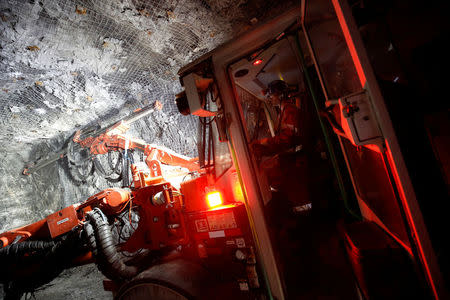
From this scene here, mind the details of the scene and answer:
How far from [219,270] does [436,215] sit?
5.77 ft

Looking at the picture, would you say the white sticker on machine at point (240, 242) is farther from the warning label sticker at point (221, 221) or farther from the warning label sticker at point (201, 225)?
the warning label sticker at point (201, 225)

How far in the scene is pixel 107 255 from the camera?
2115 millimetres

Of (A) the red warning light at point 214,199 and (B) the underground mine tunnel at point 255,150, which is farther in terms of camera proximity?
(A) the red warning light at point 214,199

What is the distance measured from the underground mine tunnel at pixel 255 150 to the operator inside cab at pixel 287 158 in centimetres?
3

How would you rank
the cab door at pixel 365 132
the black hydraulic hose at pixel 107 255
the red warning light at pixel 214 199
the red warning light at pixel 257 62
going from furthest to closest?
the red warning light at pixel 257 62 < the black hydraulic hose at pixel 107 255 < the red warning light at pixel 214 199 < the cab door at pixel 365 132

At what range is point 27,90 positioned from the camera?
14.3ft

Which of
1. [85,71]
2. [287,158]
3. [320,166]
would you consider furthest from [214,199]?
[85,71]

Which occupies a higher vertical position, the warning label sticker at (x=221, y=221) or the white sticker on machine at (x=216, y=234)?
the warning label sticker at (x=221, y=221)

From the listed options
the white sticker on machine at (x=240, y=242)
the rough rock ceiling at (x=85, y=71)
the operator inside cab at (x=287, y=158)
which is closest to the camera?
the white sticker on machine at (x=240, y=242)

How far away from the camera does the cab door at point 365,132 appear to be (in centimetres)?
84

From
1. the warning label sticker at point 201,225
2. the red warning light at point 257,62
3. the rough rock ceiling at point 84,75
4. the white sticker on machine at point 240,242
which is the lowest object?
the white sticker on machine at point 240,242

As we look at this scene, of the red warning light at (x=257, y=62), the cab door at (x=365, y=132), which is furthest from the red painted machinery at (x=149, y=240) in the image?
the red warning light at (x=257, y=62)

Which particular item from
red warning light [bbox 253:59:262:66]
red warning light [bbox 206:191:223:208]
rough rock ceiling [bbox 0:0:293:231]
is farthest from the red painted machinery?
rough rock ceiling [bbox 0:0:293:231]

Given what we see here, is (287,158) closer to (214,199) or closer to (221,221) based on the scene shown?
(214,199)
